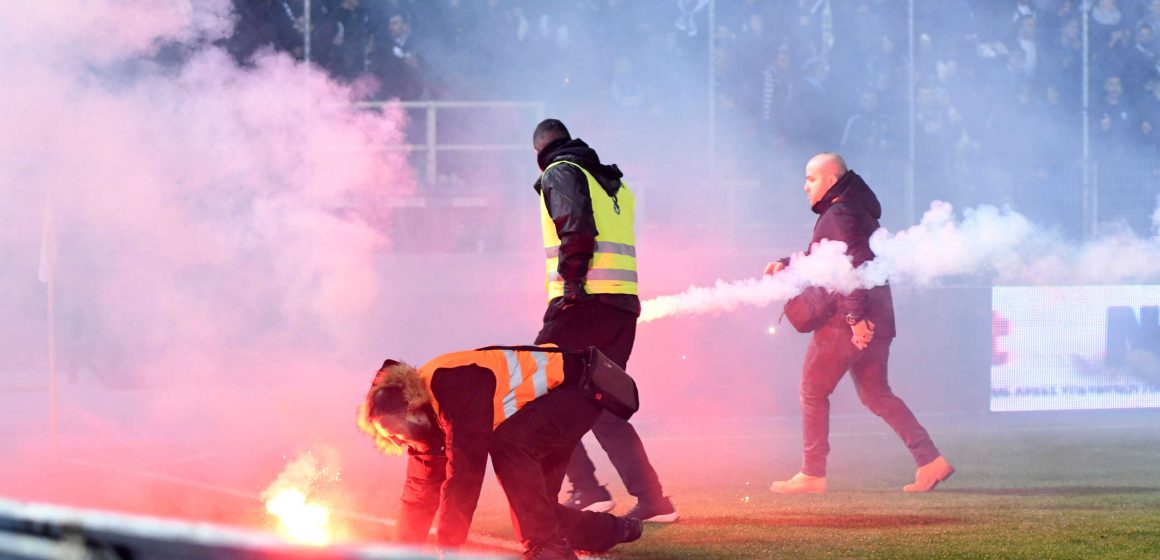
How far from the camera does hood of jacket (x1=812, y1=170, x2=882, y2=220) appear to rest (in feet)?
22.0

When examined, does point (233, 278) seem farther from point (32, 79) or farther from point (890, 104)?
point (890, 104)

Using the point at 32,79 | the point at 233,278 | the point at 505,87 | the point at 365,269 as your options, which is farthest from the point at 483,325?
the point at 32,79

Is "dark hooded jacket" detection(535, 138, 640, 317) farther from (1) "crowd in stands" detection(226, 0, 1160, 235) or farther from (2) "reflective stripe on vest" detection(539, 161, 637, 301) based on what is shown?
(1) "crowd in stands" detection(226, 0, 1160, 235)

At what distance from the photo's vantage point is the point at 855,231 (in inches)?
261

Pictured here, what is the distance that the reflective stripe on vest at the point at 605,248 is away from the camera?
491cm

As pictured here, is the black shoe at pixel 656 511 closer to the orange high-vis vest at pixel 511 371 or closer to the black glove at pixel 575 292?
the black glove at pixel 575 292

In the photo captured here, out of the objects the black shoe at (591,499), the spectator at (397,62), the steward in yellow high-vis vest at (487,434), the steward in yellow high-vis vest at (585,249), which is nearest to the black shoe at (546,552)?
the steward in yellow high-vis vest at (487,434)

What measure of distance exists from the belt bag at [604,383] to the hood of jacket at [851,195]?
2455 millimetres

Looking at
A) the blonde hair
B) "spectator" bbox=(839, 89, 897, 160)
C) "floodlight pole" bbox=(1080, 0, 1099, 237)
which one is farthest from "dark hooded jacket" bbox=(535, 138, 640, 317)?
"floodlight pole" bbox=(1080, 0, 1099, 237)

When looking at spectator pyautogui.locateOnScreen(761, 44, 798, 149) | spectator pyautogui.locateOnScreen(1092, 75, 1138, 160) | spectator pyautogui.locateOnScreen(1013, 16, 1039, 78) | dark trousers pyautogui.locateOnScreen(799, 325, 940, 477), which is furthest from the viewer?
spectator pyautogui.locateOnScreen(1013, 16, 1039, 78)

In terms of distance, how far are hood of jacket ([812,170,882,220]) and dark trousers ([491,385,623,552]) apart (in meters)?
2.58

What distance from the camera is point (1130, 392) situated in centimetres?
1094

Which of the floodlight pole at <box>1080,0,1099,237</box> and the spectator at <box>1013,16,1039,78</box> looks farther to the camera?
the spectator at <box>1013,16,1039,78</box>

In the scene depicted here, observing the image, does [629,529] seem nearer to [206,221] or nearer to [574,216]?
[574,216]
